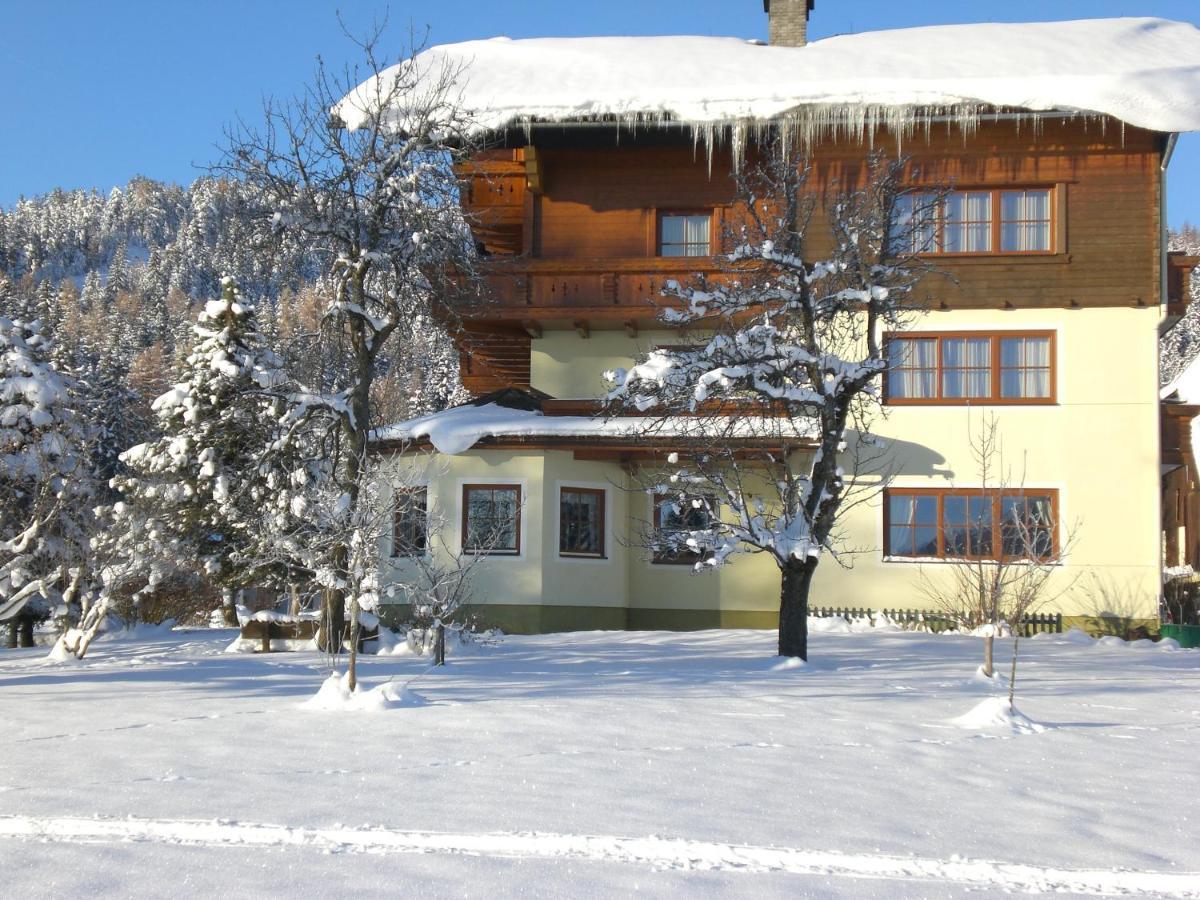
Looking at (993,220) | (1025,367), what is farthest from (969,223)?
(1025,367)

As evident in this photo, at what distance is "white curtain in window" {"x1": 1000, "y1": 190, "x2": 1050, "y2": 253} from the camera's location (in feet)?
71.6

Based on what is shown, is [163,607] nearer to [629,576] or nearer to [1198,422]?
[629,576]

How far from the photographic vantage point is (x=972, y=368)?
21.8 meters

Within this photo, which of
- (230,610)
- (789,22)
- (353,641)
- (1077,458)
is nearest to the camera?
(353,641)

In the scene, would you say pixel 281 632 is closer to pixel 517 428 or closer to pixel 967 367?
pixel 517 428

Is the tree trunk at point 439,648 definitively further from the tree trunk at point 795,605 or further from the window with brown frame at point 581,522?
the window with brown frame at point 581,522

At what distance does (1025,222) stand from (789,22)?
7.09 meters

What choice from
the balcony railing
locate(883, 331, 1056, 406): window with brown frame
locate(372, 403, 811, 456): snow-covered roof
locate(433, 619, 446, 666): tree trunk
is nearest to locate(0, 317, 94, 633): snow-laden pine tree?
locate(372, 403, 811, 456): snow-covered roof

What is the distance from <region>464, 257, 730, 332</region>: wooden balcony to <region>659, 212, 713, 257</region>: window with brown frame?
845mm

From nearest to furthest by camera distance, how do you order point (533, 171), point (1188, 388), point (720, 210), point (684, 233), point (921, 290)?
point (921, 290), point (533, 171), point (720, 210), point (684, 233), point (1188, 388)

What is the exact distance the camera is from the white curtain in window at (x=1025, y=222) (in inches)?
859

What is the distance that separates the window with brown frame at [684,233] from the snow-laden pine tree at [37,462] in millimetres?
11334

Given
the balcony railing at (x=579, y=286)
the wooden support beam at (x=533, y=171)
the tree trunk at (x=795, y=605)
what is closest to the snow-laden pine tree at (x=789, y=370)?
the tree trunk at (x=795, y=605)

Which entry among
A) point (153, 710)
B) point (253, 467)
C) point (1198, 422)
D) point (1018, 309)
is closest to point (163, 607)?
point (253, 467)
